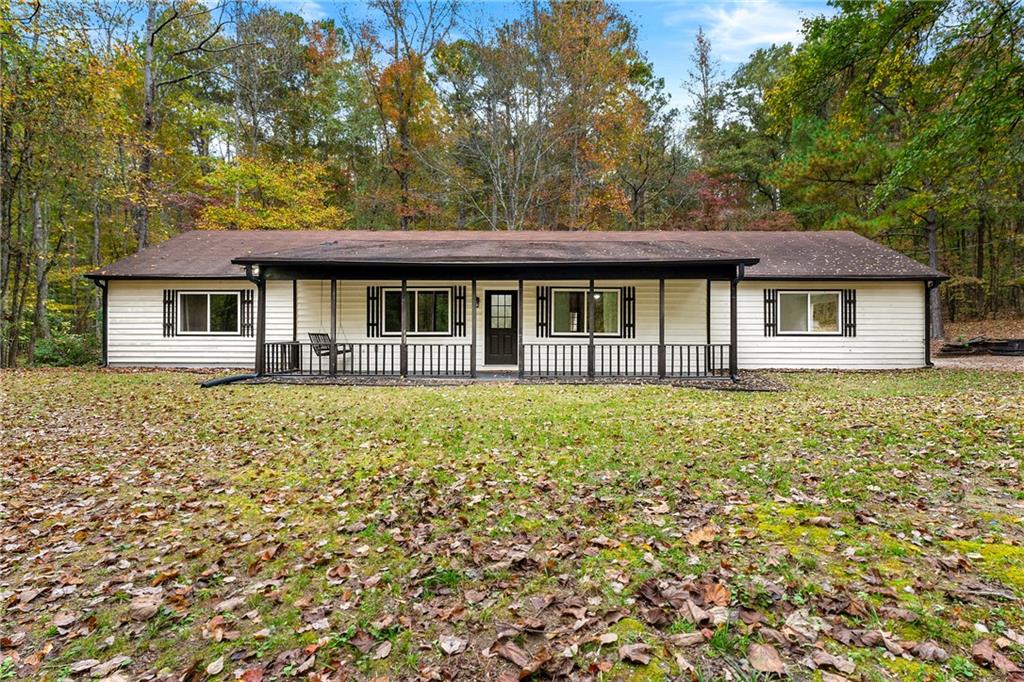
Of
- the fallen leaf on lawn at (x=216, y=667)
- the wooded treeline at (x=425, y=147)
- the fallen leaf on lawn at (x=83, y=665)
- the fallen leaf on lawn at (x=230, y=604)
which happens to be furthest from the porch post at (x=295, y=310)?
the fallen leaf on lawn at (x=216, y=667)

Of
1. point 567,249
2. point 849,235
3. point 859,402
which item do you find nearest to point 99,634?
point 859,402

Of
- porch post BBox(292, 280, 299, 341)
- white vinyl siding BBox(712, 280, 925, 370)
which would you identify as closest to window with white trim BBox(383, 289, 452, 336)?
porch post BBox(292, 280, 299, 341)

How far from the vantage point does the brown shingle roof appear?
11312 mm

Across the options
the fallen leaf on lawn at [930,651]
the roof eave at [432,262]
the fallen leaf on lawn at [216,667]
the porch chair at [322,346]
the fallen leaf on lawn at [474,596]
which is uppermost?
the roof eave at [432,262]

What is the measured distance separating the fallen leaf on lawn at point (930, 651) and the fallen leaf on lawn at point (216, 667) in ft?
9.94

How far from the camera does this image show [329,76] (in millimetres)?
23078

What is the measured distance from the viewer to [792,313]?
45.3 ft

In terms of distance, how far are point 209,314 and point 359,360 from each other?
4824 millimetres

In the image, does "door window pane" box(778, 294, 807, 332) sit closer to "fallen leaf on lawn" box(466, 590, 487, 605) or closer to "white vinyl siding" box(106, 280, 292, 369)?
"fallen leaf on lawn" box(466, 590, 487, 605)

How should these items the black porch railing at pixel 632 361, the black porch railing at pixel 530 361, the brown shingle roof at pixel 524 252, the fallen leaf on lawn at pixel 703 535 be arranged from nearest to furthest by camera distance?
the fallen leaf on lawn at pixel 703 535 < the brown shingle roof at pixel 524 252 < the black porch railing at pixel 632 361 < the black porch railing at pixel 530 361

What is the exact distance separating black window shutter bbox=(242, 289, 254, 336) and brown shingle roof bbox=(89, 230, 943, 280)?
1.85 feet

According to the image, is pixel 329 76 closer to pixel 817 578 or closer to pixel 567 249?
pixel 567 249

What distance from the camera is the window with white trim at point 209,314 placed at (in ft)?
45.5

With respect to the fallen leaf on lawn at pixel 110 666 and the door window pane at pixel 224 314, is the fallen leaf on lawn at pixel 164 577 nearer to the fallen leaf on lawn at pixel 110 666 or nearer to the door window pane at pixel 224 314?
the fallen leaf on lawn at pixel 110 666
